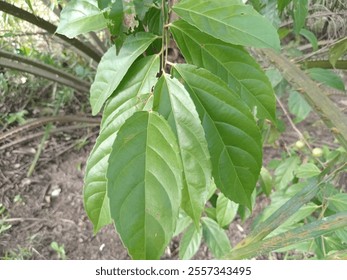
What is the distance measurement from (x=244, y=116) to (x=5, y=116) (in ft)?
4.92

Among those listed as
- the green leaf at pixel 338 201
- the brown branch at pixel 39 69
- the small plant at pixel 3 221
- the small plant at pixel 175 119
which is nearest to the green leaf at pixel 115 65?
the small plant at pixel 175 119

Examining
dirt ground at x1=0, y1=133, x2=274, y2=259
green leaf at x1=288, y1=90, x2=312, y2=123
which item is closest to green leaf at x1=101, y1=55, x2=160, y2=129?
green leaf at x1=288, y1=90, x2=312, y2=123

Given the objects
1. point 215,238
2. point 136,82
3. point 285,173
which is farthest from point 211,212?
point 136,82

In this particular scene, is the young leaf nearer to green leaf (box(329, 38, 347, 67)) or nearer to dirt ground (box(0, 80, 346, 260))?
green leaf (box(329, 38, 347, 67))

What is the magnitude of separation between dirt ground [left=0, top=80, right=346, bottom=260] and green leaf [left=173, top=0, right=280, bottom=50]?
1000 millimetres

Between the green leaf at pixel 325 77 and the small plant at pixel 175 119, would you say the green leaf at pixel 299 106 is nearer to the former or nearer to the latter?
the green leaf at pixel 325 77

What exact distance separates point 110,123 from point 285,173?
2.39ft

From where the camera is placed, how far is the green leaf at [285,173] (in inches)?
43.8

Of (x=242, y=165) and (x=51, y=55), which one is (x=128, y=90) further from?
(x=51, y=55)

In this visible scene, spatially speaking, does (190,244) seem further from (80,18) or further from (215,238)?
(80,18)

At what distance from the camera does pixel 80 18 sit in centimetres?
55

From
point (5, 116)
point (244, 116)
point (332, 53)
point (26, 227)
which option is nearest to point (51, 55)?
point (5, 116)

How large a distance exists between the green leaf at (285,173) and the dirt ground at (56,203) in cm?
33

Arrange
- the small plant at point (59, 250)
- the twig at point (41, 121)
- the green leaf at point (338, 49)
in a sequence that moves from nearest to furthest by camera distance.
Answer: the green leaf at point (338, 49) → the twig at point (41, 121) → the small plant at point (59, 250)
